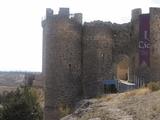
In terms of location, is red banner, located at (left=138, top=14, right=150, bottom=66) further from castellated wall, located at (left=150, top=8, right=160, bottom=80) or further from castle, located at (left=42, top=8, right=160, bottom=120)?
castellated wall, located at (left=150, top=8, right=160, bottom=80)

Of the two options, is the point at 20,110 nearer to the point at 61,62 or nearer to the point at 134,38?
the point at 61,62

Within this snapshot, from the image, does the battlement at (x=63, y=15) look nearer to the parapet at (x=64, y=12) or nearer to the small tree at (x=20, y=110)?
the parapet at (x=64, y=12)

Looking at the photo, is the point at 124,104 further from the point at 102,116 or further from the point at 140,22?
the point at 140,22

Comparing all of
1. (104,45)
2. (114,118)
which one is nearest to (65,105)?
(104,45)

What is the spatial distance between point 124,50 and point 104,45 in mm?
1639

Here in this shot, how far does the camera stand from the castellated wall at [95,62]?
37.1 metres

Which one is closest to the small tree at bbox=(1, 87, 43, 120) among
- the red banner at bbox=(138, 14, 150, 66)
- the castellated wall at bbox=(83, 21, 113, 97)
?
the castellated wall at bbox=(83, 21, 113, 97)

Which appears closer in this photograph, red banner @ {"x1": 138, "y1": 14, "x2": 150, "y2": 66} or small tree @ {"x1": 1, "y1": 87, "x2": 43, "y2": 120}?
red banner @ {"x1": 138, "y1": 14, "x2": 150, "y2": 66}

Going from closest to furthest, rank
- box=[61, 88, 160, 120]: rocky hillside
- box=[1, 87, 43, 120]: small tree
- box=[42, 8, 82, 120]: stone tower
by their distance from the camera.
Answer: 1. box=[61, 88, 160, 120]: rocky hillside
2. box=[42, 8, 82, 120]: stone tower
3. box=[1, 87, 43, 120]: small tree

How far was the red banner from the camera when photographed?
119ft

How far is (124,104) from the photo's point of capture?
2266 centimetres

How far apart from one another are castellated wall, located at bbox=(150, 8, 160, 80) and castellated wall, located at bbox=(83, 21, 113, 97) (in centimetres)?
311

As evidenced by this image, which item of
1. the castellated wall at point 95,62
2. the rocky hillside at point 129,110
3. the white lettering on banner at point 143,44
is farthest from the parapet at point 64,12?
the rocky hillside at point 129,110

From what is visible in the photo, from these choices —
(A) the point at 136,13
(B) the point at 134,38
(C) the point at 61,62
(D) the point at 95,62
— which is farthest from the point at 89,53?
(A) the point at 136,13
